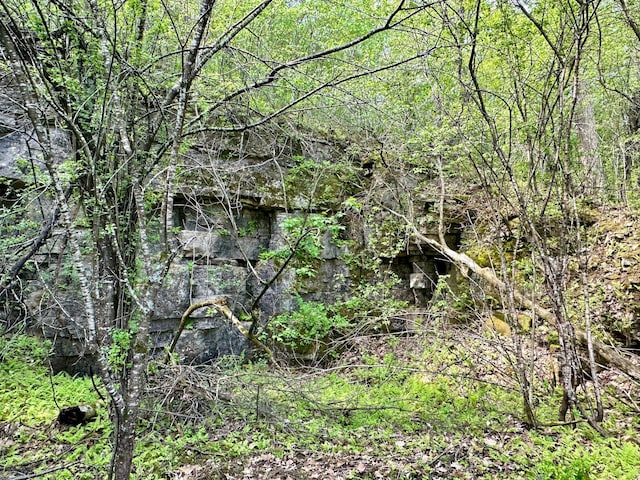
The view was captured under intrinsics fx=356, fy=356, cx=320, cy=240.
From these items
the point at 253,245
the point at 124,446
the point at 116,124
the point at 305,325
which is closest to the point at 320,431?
the point at 124,446

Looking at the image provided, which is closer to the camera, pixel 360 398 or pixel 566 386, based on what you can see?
pixel 566 386

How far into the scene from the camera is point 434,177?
24.0 ft

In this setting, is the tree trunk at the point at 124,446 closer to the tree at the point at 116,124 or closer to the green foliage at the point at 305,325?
the tree at the point at 116,124

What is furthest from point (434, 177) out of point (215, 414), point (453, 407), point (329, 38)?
point (215, 414)

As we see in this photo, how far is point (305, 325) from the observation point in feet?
20.3

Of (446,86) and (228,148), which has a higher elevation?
(446,86)

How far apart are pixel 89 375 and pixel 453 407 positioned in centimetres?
471

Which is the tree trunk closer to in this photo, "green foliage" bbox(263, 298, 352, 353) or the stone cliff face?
the stone cliff face

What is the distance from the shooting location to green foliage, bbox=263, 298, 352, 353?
5954 millimetres

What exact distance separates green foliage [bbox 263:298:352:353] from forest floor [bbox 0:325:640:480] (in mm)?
1357

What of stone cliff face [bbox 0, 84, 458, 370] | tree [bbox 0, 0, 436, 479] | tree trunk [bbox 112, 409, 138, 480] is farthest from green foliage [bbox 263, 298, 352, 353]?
tree trunk [bbox 112, 409, 138, 480]

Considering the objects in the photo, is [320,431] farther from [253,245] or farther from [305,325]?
[253,245]

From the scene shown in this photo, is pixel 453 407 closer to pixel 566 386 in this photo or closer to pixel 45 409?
pixel 566 386

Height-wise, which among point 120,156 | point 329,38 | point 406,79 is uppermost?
point 329,38
